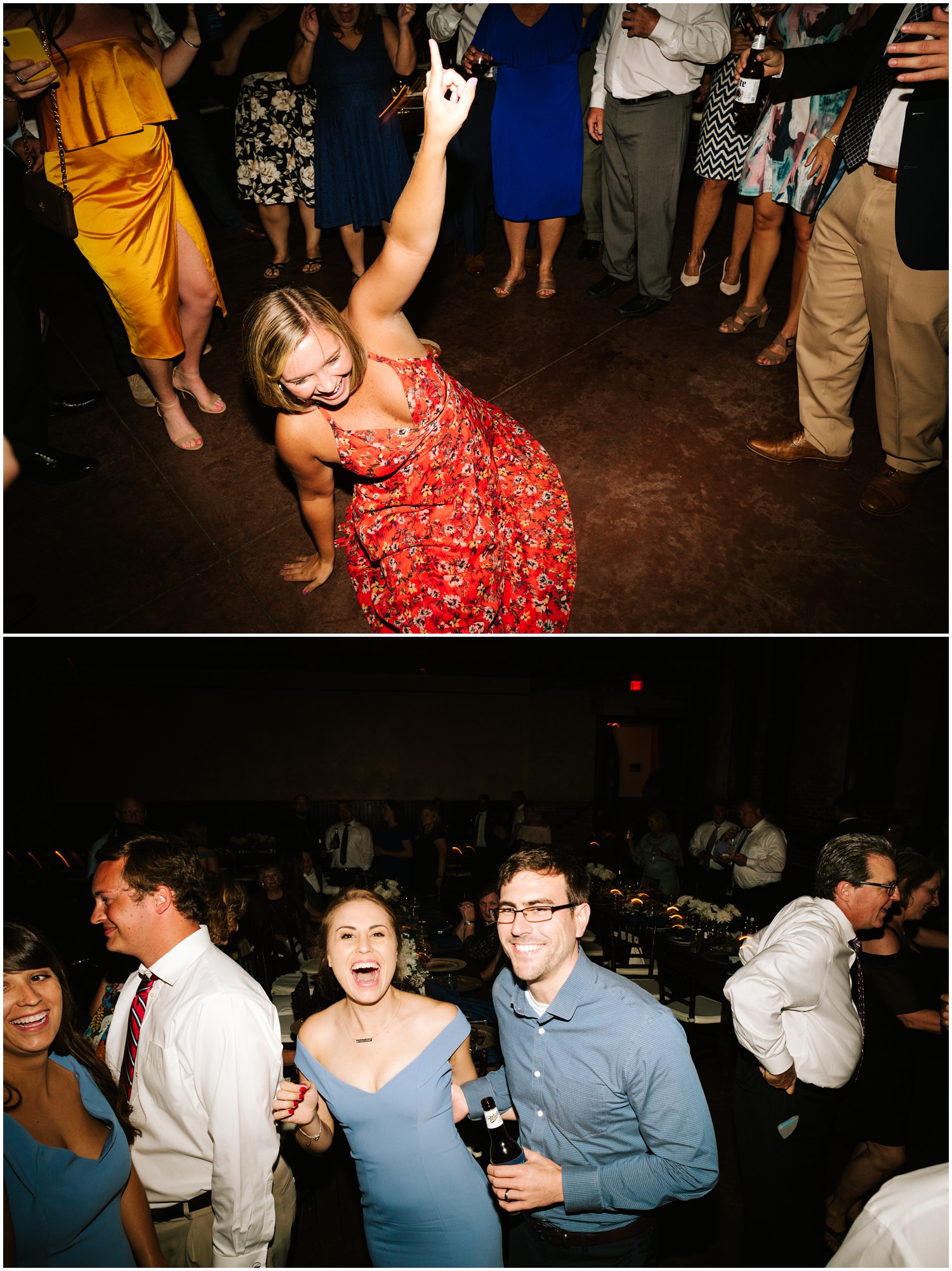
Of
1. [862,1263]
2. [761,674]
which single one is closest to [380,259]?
[862,1263]

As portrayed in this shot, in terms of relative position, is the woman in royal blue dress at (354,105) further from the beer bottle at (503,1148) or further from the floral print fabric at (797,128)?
the beer bottle at (503,1148)

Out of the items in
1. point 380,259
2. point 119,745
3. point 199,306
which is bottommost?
point 119,745

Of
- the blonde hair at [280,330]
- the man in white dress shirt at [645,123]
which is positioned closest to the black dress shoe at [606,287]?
the man in white dress shirt at [645,123]

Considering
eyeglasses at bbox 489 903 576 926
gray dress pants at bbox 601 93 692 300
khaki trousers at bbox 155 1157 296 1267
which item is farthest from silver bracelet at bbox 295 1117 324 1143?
gray dress pants at bbox 601 93 692 300

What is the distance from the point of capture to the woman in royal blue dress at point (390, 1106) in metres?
1.69

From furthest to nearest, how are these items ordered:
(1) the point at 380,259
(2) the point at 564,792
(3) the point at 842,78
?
1. (2) the point at 564,792
2. (3) the point at 842,78
3. (1) the point at 380,259

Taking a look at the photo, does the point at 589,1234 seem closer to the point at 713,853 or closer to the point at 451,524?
the point at 451,524

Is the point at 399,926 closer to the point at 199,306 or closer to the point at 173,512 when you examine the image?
the point at 173,512

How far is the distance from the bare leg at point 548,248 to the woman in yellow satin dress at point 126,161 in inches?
68.0

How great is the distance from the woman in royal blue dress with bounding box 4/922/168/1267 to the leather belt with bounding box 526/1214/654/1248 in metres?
0.82

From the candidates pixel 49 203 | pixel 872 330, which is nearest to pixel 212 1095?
pixel 49 203

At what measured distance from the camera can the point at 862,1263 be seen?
113 centimetres

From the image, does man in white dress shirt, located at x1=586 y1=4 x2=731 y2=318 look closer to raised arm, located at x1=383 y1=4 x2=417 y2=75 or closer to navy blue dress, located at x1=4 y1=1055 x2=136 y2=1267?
raised arm, located at x1=383 y1=4 x2=417 y2=75

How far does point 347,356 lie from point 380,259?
11.3 inches
